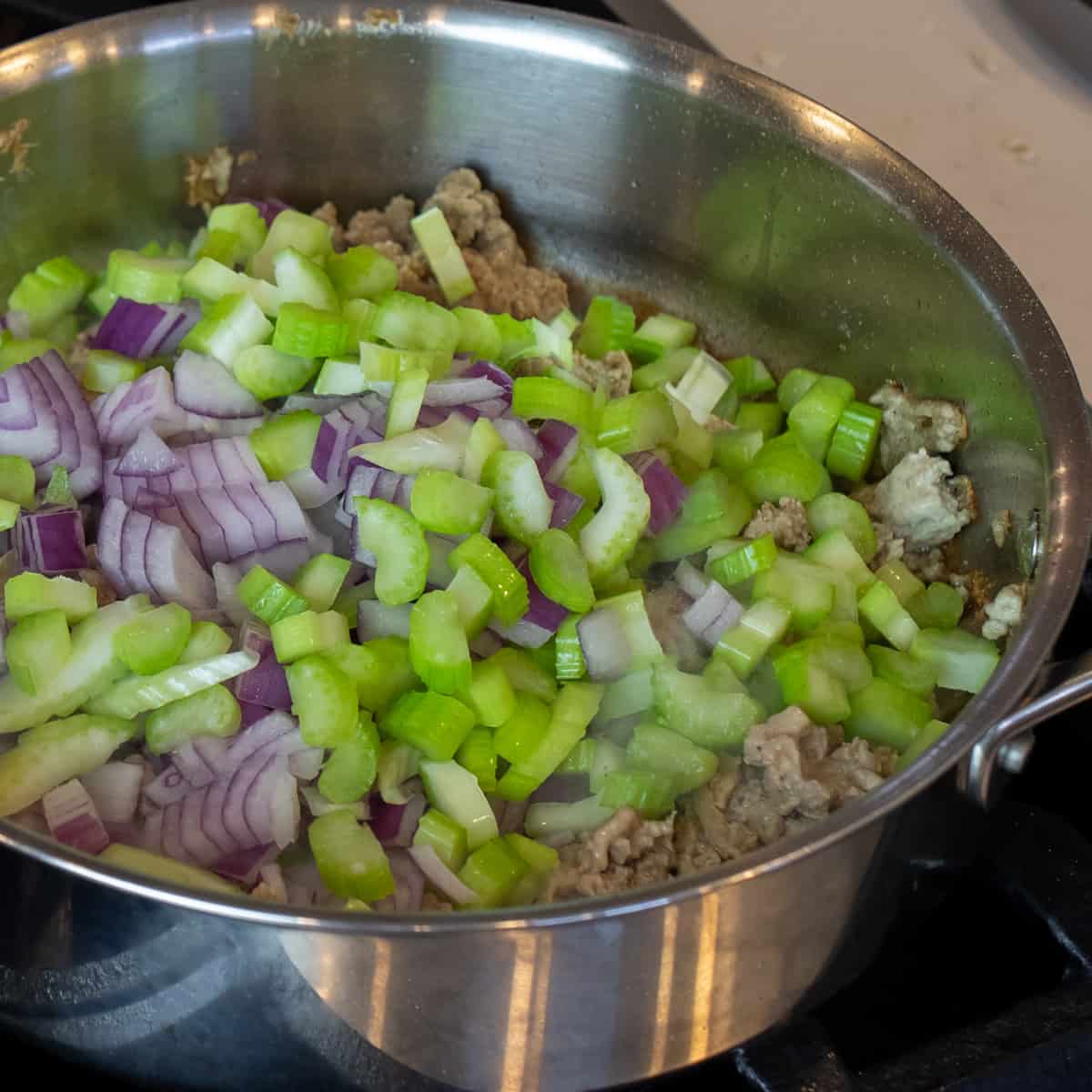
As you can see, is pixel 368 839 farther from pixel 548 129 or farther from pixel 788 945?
pixel 548 129

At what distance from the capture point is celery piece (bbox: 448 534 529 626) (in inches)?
42.3

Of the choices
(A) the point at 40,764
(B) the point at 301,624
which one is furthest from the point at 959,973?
(A) the point at 40,764

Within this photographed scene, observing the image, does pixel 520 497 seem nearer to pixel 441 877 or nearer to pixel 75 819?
pixel 441 877

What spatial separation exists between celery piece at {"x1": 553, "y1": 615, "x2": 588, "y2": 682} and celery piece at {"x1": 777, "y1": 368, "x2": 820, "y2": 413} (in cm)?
40

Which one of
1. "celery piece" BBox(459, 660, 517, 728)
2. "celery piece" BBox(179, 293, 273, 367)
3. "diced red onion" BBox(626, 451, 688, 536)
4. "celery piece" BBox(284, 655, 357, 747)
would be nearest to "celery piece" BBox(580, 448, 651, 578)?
"diced red onion" BBox(626, 451, 688, 536)

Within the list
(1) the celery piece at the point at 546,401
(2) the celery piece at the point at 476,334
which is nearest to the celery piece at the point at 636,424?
(1) the celery piece at the point at 546,401

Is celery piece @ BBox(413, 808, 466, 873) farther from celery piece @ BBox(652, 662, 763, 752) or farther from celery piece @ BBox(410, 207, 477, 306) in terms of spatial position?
celery piece @ BBox(410, 207, 477, 306)

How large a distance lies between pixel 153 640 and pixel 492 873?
12.2 inches

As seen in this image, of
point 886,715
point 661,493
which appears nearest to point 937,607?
point 886,715

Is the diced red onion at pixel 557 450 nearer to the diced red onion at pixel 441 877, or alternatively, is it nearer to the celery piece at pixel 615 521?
the celery piece at pixel 615 521

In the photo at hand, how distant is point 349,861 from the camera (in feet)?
3.10

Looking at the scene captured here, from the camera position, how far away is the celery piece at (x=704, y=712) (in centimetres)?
A: 104

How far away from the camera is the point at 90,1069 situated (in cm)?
92

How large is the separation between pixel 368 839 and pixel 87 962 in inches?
8.7
